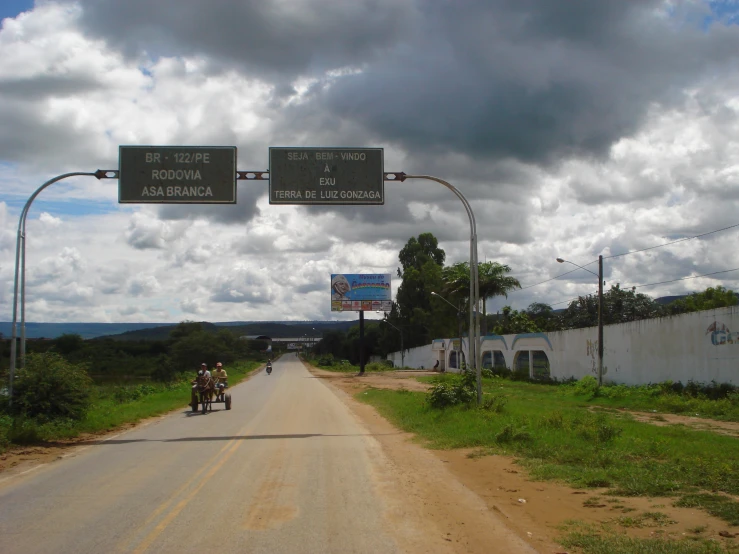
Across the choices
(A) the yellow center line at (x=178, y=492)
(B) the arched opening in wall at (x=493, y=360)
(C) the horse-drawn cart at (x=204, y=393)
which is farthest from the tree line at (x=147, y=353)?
(A) the yellow center line at (x=178, y=492)

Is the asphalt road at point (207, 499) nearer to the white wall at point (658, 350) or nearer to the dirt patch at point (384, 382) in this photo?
the white wall at point (658, 350)

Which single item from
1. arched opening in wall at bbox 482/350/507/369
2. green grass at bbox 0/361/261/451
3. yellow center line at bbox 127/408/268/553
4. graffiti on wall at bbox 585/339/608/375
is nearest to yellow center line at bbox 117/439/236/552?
yellow center line at bbox 127/408/268/553

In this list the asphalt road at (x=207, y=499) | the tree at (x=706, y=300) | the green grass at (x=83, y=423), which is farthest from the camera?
the tree at (x=706, y=300)

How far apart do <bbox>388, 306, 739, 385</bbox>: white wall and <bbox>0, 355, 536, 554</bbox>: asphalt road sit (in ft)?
53.9

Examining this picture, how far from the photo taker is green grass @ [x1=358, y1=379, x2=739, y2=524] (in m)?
9.30

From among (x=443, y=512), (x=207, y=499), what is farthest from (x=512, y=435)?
(x=207, y=499)

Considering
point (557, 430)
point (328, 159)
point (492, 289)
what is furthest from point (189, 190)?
point (492, 289)

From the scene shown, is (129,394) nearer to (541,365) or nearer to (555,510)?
(541,365)

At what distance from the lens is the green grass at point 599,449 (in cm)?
930

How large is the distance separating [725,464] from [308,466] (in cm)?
672

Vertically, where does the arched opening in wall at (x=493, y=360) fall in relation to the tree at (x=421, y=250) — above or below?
below

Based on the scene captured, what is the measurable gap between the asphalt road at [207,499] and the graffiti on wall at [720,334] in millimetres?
16162

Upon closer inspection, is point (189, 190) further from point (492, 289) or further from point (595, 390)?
point (492, 289)

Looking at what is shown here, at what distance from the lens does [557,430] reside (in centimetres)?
1487
